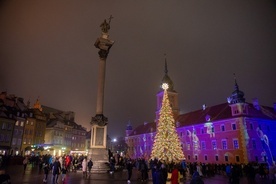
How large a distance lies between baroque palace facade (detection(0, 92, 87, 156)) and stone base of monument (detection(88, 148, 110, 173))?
2833 centimetres

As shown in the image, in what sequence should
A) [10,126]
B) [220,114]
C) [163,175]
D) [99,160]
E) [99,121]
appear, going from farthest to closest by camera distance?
[10,126], [220,114], [99,121], [99,160], [163,175]

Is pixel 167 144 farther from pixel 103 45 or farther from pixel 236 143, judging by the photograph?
pixel 236 143

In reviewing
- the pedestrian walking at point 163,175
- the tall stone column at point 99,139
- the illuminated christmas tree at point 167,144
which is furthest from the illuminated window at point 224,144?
the pedestrian walking at point 163,175

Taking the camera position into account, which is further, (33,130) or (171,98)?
(171,98)

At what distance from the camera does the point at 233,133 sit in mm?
47969

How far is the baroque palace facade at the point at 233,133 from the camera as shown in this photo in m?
45.6

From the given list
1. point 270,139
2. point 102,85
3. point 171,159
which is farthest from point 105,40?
point 270,139

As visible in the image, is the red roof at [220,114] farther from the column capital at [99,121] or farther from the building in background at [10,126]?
the building in background at [10,126]

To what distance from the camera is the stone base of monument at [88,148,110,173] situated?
21956 millimetres

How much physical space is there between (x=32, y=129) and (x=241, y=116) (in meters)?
58.9

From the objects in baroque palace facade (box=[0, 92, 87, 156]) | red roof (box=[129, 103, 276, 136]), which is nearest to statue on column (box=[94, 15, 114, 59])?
baroque palace facade (box=[0, 92, 87, 156])

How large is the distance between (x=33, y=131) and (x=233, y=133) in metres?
57.0

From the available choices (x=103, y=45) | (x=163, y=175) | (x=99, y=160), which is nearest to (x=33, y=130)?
(x=103, y=45)

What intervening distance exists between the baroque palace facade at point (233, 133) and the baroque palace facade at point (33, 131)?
30042 mm
